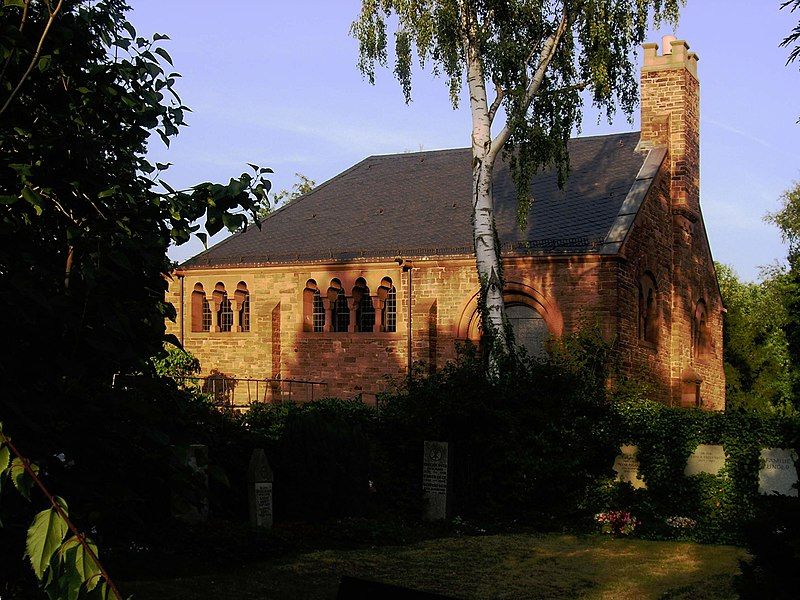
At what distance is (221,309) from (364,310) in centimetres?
529

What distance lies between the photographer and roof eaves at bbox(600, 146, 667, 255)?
28156 mm

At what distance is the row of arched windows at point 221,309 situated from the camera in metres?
34.1

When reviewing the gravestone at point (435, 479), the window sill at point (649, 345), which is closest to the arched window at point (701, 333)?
the window sill at point (649, 345)

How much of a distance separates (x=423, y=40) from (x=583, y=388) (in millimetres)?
7913

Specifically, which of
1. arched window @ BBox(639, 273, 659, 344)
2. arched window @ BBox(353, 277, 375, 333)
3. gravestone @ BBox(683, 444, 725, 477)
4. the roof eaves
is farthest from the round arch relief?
gravestone @ BBox(683, 444, 725, 477)

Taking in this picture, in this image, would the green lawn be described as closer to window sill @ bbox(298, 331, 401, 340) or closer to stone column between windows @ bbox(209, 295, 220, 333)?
window sill @ bbox(298, 331, 401, 340)

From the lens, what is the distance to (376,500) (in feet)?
64.6

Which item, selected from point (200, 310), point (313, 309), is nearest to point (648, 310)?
point (313, 309)

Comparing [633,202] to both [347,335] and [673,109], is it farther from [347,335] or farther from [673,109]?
[347,335]

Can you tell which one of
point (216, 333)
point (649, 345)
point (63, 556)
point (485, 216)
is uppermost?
point (485, 216)

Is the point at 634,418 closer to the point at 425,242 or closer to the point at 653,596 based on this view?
the point at 653,596

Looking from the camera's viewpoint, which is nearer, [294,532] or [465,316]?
[294,532]

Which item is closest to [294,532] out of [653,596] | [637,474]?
[653,596]

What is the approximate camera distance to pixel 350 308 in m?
32.4
